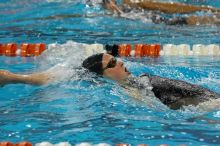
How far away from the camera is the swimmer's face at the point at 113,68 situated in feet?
14.3

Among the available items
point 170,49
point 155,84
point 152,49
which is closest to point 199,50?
point 170,49

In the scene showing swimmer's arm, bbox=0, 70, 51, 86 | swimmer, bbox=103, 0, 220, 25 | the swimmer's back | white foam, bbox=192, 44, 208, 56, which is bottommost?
white foam, bbox=192, 44, 208, 56

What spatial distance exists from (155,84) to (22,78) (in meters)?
1.11

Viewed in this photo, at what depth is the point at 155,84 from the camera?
4410mm

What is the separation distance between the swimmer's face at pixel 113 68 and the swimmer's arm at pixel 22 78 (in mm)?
580

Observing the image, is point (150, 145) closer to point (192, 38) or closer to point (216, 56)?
point (216, 56)

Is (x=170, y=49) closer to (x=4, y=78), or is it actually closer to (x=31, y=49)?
(x=31, y=49)

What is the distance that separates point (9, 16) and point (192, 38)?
4.12 m

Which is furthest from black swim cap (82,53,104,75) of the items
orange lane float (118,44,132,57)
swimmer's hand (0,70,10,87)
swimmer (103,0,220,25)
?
swimmer (103,0,220,25)

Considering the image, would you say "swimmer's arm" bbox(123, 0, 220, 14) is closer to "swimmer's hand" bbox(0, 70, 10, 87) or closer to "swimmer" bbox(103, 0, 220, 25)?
"swimmer" bbox(103, 0, 220, 25)

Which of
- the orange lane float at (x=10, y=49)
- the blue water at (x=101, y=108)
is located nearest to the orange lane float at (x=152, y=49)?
the blue water at (x=101, y=108)

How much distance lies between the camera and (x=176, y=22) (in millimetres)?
9656

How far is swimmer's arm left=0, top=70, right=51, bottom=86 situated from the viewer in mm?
3929

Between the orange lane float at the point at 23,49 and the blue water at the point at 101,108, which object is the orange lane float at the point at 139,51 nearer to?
the blue water at the point at 101,108
